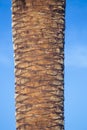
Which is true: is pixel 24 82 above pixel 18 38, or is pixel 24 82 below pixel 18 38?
below

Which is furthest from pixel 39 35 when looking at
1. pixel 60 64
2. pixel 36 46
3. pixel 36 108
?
pixel 36 108

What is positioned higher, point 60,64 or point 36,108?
point 60,64

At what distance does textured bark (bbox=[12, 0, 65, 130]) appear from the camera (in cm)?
535

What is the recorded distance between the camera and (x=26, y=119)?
17.6ft

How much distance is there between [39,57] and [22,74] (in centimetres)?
34

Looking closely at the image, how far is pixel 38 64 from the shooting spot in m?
5.44

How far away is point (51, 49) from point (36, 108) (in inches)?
34.6

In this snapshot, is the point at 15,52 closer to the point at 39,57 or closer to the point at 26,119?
the point at 39,57

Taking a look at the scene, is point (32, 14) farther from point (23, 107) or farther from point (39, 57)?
point (23, 107)

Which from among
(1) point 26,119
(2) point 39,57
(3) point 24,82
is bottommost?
(1) point 26,119

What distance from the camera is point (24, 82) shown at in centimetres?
543

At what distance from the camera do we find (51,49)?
5516 millimetres

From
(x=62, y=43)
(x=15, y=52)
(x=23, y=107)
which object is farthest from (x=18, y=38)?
(x=23, y=107)

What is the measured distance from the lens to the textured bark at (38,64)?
5.35m
